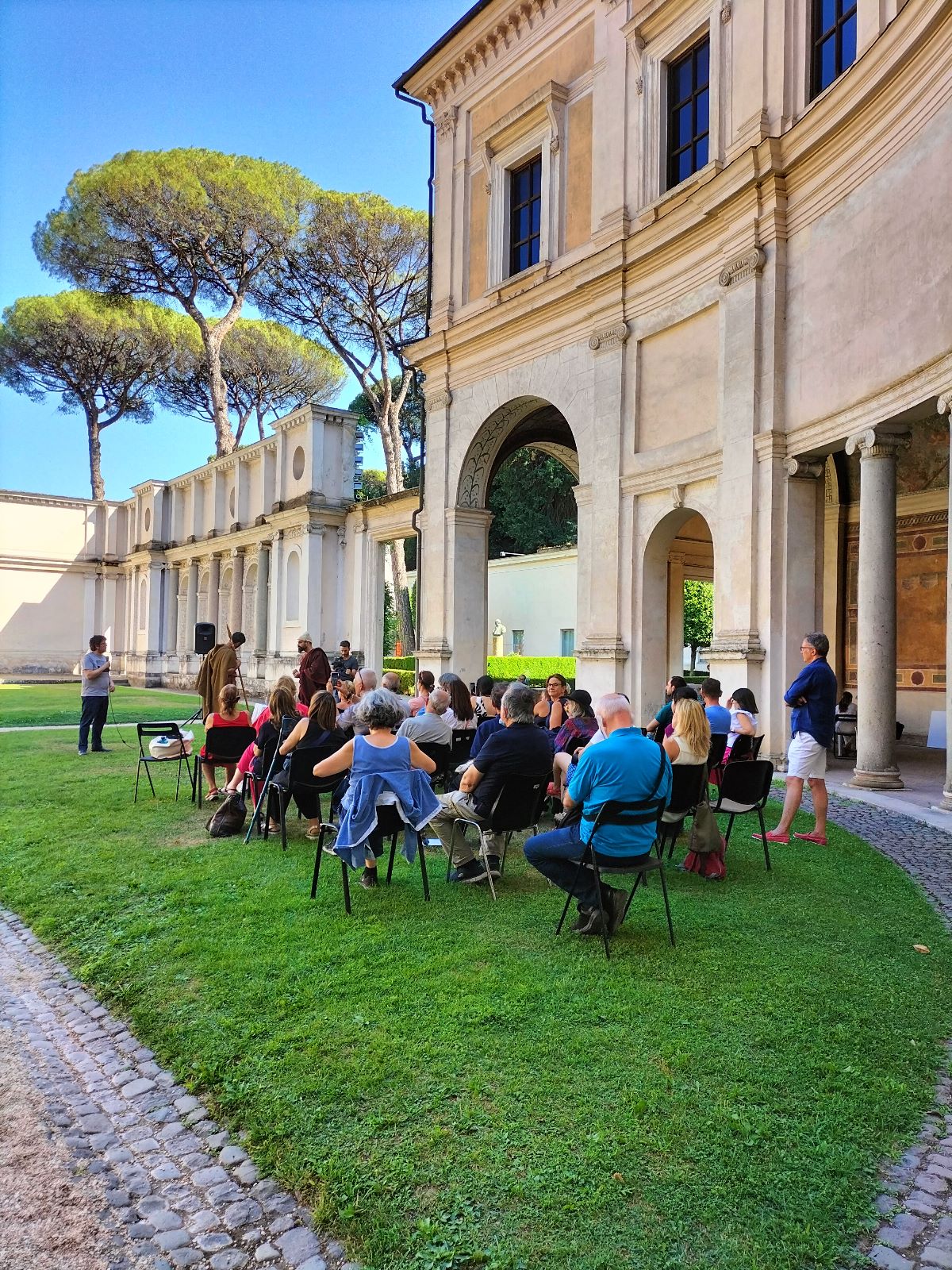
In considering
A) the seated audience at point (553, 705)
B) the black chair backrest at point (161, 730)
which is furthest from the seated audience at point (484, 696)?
the black chair backrest at point (161, 730)

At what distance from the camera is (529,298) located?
13625mm

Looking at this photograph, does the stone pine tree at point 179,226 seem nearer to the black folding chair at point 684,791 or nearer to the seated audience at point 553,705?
the seated audience at point 553,705

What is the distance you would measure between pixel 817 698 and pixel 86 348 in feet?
115

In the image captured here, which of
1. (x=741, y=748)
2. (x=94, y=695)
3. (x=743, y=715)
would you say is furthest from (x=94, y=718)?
(x=741, y=748)

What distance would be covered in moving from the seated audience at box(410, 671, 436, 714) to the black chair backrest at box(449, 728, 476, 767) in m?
0.93

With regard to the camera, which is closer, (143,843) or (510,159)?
(143,843)

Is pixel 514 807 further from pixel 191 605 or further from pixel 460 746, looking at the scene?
pixel 191 605

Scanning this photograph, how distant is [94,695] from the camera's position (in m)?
12.1

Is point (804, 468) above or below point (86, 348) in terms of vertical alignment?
below

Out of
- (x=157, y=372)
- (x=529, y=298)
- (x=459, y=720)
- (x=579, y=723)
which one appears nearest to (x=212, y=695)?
(x=459, y=720)

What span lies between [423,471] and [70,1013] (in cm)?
1358

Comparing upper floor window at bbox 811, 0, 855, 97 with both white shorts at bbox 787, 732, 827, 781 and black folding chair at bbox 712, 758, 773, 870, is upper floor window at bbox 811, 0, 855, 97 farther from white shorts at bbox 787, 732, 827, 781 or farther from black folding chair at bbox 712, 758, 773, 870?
black folding chair at bbox 712, 758, 773, 870

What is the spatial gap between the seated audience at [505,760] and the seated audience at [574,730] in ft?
4.36

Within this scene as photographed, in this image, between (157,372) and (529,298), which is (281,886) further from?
(157,372)
